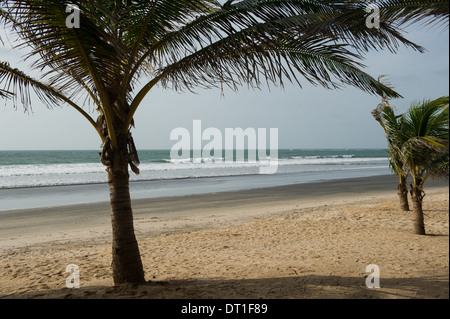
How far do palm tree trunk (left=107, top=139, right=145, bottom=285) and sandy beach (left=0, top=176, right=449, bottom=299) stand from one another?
0.20 meters

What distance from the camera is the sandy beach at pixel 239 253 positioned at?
4.50 metres

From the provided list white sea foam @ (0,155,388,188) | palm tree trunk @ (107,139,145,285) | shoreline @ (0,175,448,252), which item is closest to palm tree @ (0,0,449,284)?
palm tree trunk @ (107,139,145,285)

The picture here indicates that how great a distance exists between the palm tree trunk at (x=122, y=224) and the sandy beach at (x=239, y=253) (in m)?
0.20

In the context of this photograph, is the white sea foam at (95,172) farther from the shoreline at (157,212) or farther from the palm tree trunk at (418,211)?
the palm tree trunk at (418,211)

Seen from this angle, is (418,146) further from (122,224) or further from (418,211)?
(122,224)

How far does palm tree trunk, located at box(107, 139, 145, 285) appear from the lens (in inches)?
183

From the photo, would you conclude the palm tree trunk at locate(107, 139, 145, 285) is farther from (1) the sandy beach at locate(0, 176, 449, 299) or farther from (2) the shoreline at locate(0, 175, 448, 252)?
(2) the shoreline at locate(0, 175, 448, 252)

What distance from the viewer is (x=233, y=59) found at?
4.48 m

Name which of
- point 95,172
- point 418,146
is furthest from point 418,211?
point 95,172

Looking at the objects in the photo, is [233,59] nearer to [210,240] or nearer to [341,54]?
[341,54]
